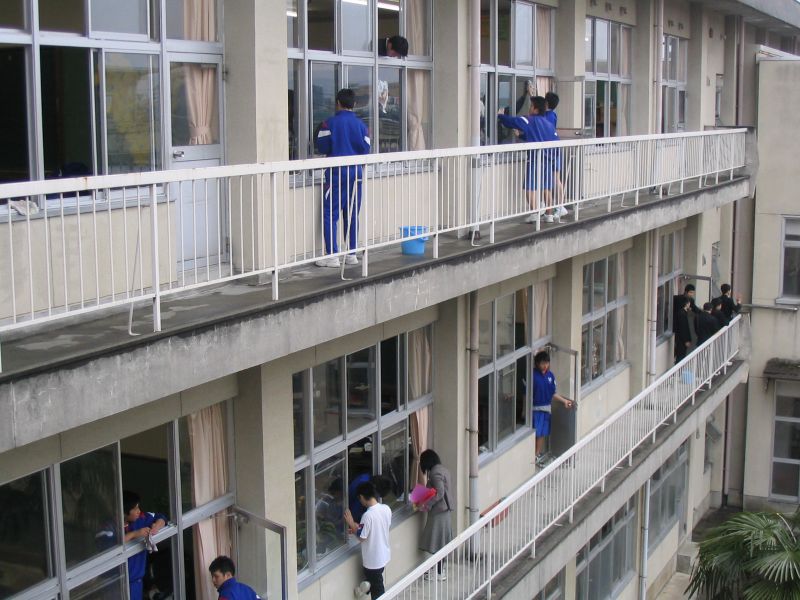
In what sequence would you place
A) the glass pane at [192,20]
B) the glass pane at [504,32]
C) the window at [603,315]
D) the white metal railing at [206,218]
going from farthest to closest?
the window at [603,315] < the glass pane at [504,32] < the glass pane at [192,20] < the white metal railing at [206,218]

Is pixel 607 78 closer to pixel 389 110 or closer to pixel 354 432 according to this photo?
pixel 389 110

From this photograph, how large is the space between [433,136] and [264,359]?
5467 millimetres

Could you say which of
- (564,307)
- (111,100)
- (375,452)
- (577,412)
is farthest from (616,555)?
(111,100)

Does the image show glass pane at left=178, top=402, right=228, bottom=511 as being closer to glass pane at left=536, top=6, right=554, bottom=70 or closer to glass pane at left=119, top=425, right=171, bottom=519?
glass pane at left=119, top=425, right=171, bottom=519

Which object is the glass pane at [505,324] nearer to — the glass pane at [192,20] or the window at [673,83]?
the glass pane at [192,20]

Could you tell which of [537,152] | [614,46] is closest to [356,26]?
[537,152]

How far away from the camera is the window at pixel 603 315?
54.9 feet

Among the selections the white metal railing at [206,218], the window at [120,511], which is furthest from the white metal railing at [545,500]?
the white metal railing at [206,218]

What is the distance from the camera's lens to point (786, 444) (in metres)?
24.2

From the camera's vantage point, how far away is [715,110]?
22.9m

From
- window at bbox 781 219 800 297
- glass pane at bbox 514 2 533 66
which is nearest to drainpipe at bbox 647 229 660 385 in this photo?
glass pane at bbox 514 2 533 66

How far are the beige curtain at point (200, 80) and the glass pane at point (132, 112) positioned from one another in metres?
0.38

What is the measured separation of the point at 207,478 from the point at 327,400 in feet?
5.12

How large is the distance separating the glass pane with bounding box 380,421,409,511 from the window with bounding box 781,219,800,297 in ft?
48.4
